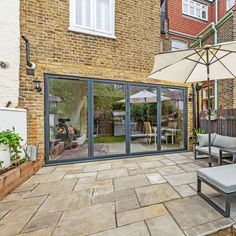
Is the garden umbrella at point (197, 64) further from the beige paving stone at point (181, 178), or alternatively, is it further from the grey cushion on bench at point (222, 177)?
the grey cushion on bench at point (222, 177)

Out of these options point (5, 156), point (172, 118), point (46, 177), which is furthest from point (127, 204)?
point (172, 118)

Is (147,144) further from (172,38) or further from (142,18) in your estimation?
(172,38)

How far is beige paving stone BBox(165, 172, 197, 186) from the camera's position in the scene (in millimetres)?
3399

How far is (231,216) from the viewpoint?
2244mm

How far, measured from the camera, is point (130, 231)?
1.97 metres

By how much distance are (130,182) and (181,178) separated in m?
1.14

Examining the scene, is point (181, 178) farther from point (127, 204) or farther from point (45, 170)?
point (45, 170)

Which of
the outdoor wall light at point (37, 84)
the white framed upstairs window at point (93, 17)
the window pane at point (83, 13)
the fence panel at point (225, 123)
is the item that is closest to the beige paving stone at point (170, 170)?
the fence panel at point (225, 123)

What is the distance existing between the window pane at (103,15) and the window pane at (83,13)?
29 centimetres

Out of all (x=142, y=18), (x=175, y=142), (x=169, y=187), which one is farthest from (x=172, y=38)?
(x=169, y=187)

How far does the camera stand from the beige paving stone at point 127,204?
8.12 feet

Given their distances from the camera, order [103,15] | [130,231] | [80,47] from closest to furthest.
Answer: [130,231]
[80,47]
[103,15]

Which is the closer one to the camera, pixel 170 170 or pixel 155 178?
pixel 155 178

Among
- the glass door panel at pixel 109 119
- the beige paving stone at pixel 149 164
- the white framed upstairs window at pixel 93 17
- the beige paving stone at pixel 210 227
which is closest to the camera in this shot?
the beige paving stone at pixel 210 227
